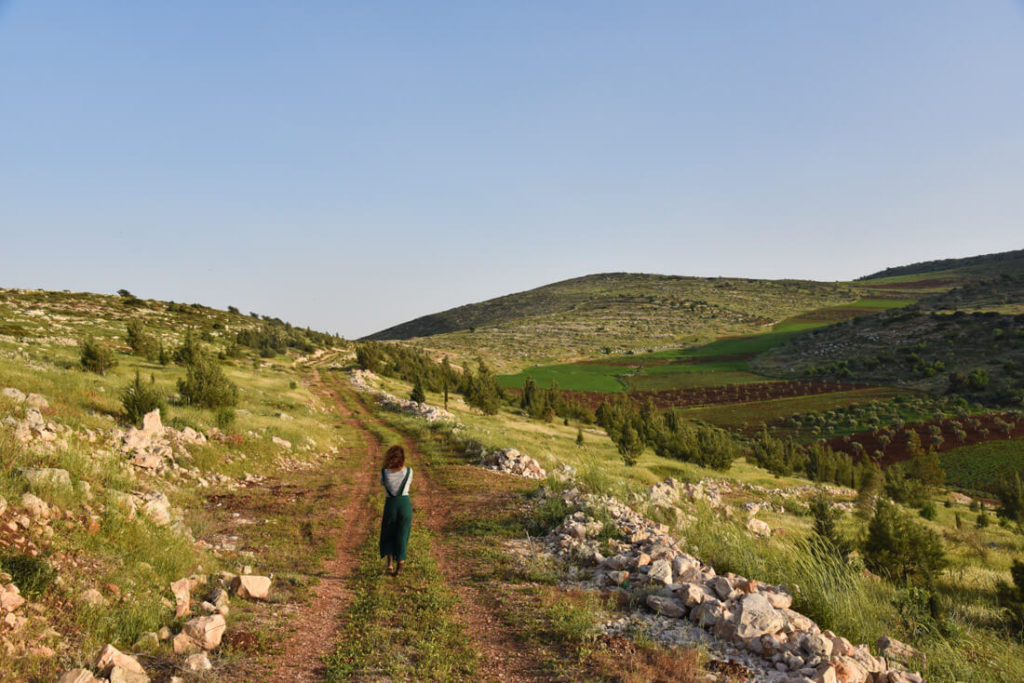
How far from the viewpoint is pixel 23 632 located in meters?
4.98

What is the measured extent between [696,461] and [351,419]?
33.1 m

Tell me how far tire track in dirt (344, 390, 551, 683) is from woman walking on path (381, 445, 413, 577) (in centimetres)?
100

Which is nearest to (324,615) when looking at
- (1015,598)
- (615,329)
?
(1015,598)

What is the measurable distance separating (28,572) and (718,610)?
900 centimetres

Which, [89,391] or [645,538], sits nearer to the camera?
[645,538]

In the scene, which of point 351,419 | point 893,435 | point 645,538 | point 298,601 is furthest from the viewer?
point 893,435

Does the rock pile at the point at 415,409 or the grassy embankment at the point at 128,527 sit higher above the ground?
the grassy embankment at the point at 128,527

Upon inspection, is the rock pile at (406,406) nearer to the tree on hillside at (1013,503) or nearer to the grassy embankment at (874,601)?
the grassy embankment at (874,601)

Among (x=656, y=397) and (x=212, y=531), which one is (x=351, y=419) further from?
(x=656, y=397)

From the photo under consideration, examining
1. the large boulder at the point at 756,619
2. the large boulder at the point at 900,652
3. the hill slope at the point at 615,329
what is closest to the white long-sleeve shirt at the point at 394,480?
the large boulder at the point at 756,619

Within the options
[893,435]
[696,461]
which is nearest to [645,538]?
[696,461]

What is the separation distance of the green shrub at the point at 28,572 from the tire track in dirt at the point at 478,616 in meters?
5.31

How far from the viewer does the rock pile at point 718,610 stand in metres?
5.77

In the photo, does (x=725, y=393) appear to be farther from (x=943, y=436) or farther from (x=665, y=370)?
(x=943, y=436)
